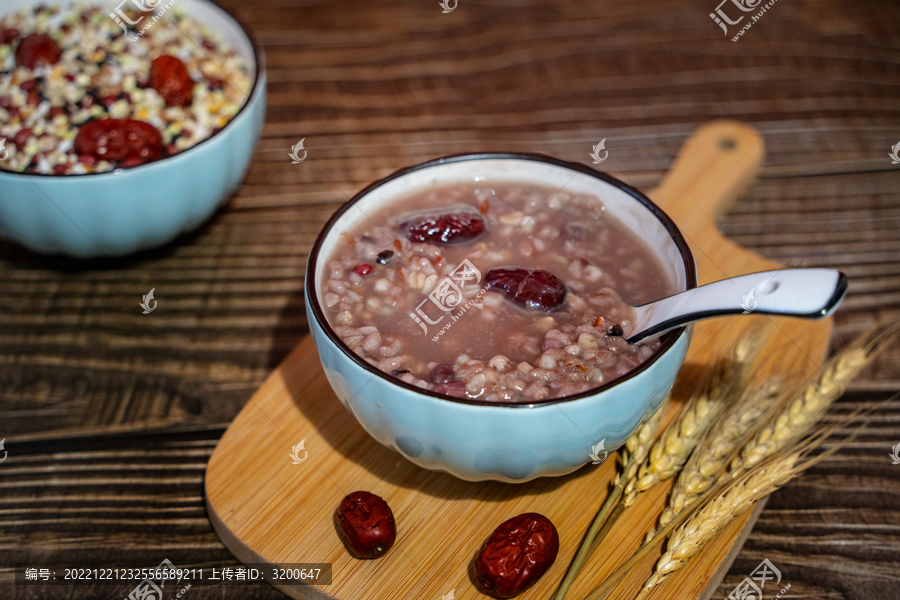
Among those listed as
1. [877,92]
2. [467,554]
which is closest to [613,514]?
[467,554]

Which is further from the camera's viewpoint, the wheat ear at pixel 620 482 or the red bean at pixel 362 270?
the red bean at pixel 362 270

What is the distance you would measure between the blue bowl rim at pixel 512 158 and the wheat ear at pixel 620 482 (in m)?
0.33

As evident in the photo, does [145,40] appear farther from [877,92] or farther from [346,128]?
[877,92]

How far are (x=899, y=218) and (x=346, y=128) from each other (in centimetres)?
268

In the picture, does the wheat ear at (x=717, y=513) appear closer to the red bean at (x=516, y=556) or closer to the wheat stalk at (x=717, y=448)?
the wheat stalk at (x=717, y=448)

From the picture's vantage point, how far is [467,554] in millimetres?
2195

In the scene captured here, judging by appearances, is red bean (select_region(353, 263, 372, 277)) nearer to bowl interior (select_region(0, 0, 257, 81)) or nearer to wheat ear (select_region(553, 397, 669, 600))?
wheat ear (select_region(553, 397, 669, 600))

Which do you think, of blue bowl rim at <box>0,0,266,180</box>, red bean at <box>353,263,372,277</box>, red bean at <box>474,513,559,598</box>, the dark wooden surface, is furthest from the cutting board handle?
blue bowl rim at <box>0,0,266,180</box>

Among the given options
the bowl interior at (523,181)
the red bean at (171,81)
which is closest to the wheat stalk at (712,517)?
the bowl interior at (523,181)

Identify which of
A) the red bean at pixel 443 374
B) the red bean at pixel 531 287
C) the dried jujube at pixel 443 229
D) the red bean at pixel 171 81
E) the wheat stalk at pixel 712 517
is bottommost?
the red bean at pixel 171 81

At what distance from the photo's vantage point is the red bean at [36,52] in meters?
3.25

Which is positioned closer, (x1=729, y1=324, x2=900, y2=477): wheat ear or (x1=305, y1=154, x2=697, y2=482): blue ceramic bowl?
(x1=305, y1=154, x2=697, y2=482): blue ceramic bowl

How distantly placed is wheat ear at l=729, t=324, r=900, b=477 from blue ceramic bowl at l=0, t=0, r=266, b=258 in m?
2.16

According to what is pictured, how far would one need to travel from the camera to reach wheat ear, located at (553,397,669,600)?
2.10m
